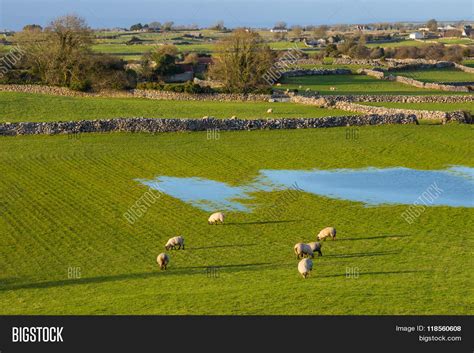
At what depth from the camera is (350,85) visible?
80.2 m

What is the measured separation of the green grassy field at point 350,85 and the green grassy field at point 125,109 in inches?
500

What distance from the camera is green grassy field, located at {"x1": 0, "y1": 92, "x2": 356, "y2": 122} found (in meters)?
56.9

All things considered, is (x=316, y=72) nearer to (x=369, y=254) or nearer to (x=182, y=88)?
(x=182, y=88)

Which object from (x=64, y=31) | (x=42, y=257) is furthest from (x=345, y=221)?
(x=64, y=31)

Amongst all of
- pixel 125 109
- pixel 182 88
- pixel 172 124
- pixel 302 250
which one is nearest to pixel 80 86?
pixel 182 88

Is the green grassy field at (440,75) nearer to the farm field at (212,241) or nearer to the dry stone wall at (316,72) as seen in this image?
the dry stone wall at (316,72)

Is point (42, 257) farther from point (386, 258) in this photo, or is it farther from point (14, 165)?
point (14, 165)

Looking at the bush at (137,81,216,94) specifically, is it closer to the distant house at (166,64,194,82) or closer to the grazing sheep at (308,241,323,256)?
the distant house at (166,64,194,82)

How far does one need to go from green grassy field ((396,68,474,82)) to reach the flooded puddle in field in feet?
168

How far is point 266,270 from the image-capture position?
22.9m

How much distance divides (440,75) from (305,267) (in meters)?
77.0

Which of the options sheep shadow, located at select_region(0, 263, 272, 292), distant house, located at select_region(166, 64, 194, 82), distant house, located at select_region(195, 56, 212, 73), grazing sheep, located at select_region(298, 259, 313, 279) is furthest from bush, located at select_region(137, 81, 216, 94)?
grazing sheep, located at select_region(298, 259, 313, 279)

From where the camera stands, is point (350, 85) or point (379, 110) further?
point (350, 85)

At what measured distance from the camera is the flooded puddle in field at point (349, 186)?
3228 centimetres
